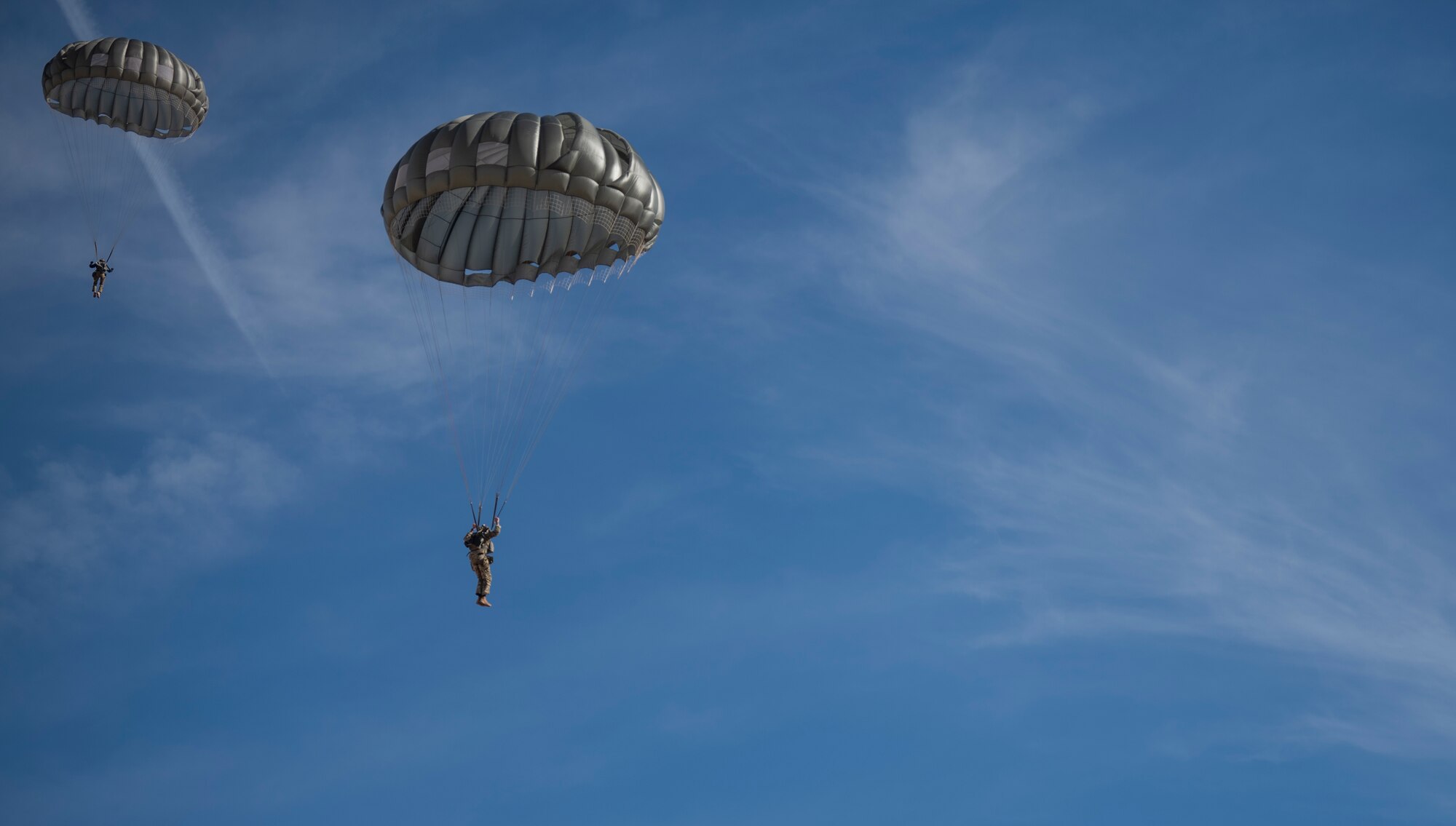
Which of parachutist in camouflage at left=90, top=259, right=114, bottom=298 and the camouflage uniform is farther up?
parachutist in camouflage at left=90, top=259, right=114, bottom=298

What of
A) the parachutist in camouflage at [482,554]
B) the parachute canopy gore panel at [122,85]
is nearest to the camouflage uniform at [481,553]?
the parachutist in camouflage at [482,554]

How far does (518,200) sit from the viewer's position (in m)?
30.5

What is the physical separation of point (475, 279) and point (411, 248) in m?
1.63

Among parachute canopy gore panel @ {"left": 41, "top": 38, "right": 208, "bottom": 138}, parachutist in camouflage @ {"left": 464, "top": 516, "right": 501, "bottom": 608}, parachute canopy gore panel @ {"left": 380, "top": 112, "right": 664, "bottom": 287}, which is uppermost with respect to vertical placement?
parachute canopy gore panel @ {"left": 41, "top": 38, "right": 208, "bottom": 138}

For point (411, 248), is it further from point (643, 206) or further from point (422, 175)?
point (643, 206)

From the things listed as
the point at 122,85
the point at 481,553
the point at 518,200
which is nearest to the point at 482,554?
the point at 481,553

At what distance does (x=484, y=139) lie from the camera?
29.5 metres

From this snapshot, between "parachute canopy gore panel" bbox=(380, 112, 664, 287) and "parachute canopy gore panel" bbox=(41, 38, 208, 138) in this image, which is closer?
"parachute canopy gore panel" bbox=(380, 112, 664, 287)

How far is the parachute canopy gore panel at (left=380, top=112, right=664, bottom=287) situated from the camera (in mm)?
29531

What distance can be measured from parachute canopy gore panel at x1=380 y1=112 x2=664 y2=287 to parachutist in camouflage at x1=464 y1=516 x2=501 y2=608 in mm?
5790

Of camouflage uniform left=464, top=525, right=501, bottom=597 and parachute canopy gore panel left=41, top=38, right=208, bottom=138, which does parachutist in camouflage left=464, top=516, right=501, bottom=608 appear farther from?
parachute canopy gore panel left=41, top=38, right=208, bottom=138

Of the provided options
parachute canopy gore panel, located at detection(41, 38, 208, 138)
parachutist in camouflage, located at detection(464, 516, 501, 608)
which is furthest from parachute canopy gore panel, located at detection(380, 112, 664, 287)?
parachute canopy gore panel, located at detection(41, 38, 208, 138)

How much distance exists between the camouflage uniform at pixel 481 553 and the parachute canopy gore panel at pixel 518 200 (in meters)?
5.81

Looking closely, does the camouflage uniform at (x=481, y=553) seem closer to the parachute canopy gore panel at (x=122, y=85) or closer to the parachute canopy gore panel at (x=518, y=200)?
the parachute canopy gore panel at (x=518, y=200)
